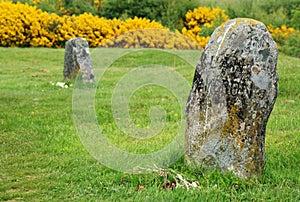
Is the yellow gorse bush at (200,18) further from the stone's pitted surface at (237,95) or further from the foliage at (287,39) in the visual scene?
the stone's pitted surface at (237,95)

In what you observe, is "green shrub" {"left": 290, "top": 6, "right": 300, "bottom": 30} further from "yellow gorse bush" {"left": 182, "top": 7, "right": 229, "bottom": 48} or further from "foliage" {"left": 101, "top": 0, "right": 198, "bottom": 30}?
"foliage" {"left": 101, "top": 0, "right": 198, "bottom": 30}

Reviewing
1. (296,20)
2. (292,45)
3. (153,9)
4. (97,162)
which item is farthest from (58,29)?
(97,162)


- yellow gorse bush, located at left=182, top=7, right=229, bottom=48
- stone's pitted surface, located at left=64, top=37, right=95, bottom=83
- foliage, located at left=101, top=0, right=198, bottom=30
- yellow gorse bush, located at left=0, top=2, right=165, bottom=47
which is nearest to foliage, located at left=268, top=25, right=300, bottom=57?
yellow gorse bush, located at left=182, top=7, right=229, bottom=48

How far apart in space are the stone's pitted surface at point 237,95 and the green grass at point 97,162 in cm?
23

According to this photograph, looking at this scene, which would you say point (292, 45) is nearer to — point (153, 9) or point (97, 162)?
point (153, 9)

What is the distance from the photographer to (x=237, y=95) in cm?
509

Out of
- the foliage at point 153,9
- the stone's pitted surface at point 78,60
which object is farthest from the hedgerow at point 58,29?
the stone's pitted surface at point 78,60

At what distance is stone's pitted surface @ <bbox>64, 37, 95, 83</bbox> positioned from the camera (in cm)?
1327

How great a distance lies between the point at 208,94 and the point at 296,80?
8.02 m

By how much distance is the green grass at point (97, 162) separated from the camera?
4.98m

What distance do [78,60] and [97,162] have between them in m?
7.74

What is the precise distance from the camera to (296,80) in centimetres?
1255

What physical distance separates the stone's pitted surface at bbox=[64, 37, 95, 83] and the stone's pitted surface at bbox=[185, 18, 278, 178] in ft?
27.0

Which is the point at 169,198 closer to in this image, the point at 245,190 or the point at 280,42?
the point at 245,190
